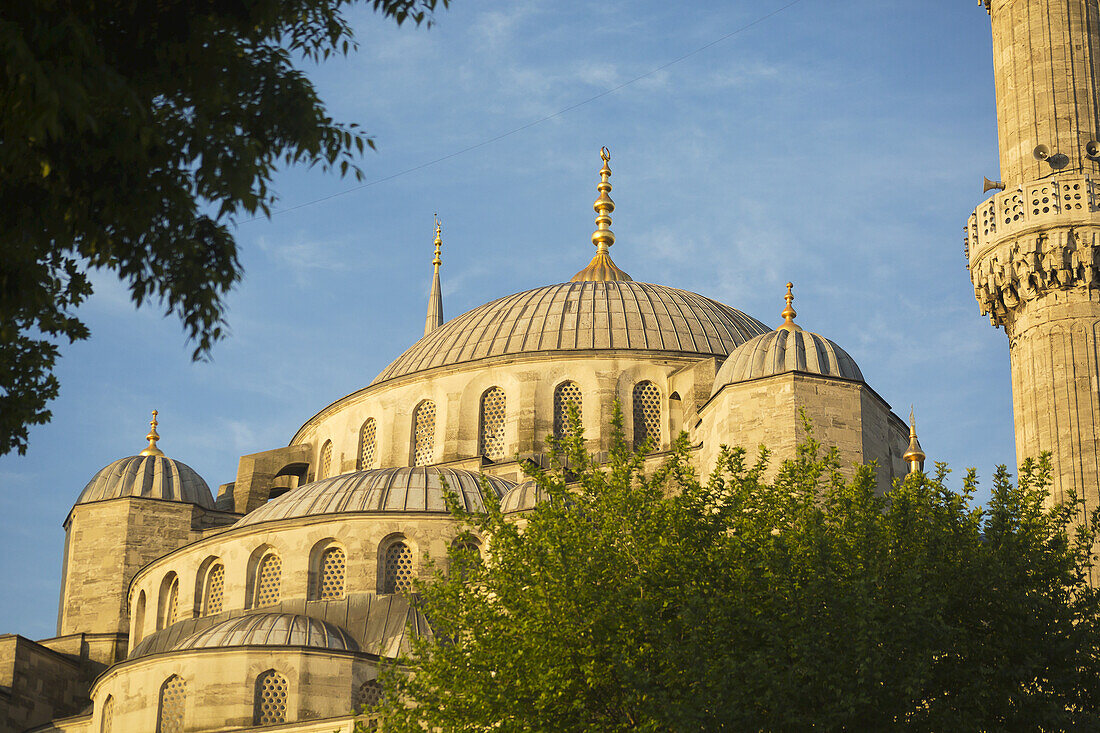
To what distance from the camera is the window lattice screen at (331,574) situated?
32.4 m

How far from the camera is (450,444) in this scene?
39.1 metres

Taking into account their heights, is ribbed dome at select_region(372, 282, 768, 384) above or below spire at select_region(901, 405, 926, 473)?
above

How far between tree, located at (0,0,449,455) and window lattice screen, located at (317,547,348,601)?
21.5 meters

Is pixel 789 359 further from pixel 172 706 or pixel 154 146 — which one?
pixel 154 146

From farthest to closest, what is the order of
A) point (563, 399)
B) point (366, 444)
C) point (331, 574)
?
point (366, 444) → point (563, 399) → point (331, 574)

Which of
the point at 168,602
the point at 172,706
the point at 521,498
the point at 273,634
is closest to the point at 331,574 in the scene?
the point at 273,634

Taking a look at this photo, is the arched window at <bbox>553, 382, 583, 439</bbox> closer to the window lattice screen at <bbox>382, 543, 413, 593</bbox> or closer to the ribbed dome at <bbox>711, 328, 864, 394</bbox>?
the window lattice screen at <bbox>382, 543, 413, 593</bbox>

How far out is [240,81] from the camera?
10.5 m

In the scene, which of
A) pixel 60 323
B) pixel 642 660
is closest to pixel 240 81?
pixel 60 323

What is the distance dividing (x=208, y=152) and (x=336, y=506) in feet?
77.5

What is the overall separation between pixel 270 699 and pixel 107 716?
4.07 metres

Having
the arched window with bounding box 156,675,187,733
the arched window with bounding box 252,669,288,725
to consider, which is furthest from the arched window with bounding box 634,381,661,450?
A: the arched window with bounding box 156,675,187,733

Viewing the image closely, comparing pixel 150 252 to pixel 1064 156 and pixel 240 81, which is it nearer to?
pixel 240 81

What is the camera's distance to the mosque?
2850 centimetres
